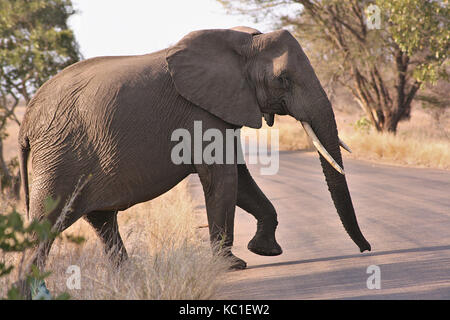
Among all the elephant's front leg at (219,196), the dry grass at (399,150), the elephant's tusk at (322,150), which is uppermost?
the elephant's tusk at (322,150)

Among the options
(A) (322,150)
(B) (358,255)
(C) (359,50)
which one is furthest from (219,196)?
(C) (359,50)

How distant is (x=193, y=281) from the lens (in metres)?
5.42

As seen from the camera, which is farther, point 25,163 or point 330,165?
point 330,165

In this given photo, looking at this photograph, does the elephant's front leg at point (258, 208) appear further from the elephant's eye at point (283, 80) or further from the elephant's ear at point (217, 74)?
the elephant's eye at point (283, 80)

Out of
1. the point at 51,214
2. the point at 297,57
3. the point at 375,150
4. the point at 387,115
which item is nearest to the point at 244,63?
the point at 297,57

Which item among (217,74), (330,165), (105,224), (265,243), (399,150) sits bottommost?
(399,150)

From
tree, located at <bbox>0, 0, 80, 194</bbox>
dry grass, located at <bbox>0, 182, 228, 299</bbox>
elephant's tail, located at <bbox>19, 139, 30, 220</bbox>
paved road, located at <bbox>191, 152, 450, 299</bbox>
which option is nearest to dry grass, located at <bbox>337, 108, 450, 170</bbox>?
paved road, located at <bbox>191, 152, 450, 299</bbox>

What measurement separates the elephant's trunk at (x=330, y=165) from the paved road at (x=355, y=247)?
1.31 feet

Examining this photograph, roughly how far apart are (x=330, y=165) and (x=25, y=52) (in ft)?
39.0

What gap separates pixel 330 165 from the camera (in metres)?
7.24

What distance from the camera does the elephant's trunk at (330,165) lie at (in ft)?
23.2

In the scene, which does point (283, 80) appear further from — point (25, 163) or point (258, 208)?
point (25, 163)

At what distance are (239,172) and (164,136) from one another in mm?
1331

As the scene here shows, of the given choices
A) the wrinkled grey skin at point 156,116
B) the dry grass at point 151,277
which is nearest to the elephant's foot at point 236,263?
the wrinkled grey skin at point 156,116
